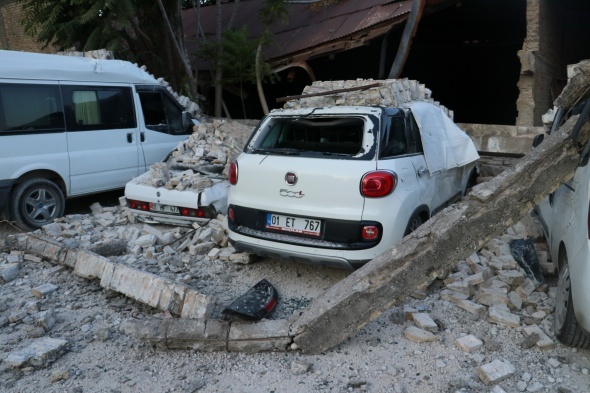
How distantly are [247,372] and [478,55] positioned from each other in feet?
51.2

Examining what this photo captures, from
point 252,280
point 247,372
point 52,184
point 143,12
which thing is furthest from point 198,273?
point 143,12

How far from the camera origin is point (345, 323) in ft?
11.3

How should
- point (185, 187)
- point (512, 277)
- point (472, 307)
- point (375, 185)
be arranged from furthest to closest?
point (185, 187) → point (512, 277) → point (375, 185) → point (472, 307)

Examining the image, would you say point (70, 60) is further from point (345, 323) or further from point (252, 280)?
point (345, 323)

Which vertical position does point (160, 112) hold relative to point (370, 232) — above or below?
above

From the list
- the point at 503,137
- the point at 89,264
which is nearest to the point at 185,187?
the point at 89,264

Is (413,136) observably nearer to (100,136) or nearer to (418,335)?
(418,335)

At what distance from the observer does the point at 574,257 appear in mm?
3148

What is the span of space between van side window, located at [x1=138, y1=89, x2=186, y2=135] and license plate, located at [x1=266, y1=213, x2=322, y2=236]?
4623 mm

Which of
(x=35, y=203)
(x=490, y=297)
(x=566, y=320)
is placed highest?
(x=35, y=203)

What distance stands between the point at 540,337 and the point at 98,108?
683cm

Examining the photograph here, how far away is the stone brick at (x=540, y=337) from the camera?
3.38 m

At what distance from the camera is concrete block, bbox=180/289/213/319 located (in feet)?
12.3

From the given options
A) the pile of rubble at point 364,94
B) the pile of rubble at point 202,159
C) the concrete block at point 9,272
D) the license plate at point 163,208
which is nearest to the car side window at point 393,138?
the pile of rubble at point 364,94
